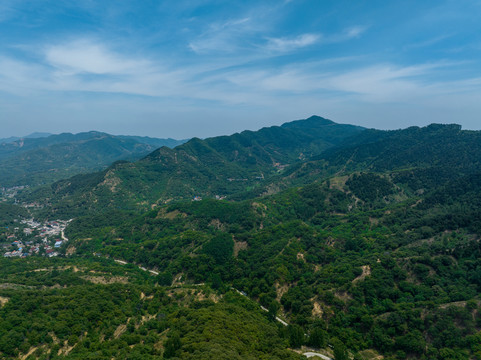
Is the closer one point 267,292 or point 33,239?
point 267,292

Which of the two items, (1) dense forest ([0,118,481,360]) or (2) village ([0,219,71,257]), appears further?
(2) village ([0,219,71,257])

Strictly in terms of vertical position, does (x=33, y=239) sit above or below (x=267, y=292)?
below

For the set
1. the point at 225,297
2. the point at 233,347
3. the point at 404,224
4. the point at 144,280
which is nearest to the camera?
the point at 233,347

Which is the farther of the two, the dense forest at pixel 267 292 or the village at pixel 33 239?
the village at pixel 33 239

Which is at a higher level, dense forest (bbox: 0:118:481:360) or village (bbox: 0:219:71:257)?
dense forest (bbox: 0:118:481:360)

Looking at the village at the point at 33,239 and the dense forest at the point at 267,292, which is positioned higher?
the dense forest at the point at 267,292

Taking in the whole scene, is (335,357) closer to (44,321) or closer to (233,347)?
(233,347)

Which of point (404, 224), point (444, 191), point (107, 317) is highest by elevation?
point (444, 191)

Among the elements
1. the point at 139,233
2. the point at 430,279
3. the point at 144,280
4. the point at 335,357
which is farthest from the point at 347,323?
the point at 139,233
